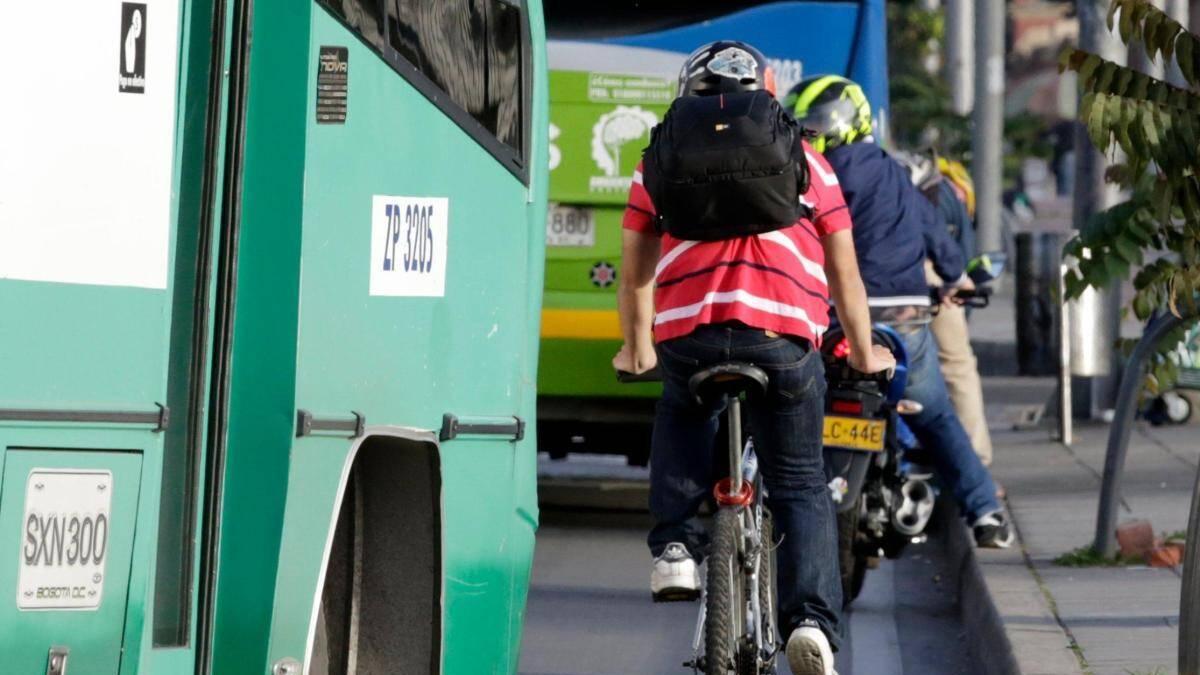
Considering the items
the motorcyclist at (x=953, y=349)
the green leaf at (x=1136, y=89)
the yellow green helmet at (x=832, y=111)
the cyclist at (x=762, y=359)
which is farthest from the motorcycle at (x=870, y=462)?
the motorcyclist at (x=953, y=349)

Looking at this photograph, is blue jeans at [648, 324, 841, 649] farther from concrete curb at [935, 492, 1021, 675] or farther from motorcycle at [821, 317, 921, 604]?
motorcycle at [821, 317, 921, 604]

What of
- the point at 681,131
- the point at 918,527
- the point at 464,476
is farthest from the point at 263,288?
the point at 918,527

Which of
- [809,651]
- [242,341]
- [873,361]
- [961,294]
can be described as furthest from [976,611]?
[242,341]

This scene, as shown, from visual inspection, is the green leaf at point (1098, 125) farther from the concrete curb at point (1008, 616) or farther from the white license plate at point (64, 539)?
the white license plate at point (64, 539)

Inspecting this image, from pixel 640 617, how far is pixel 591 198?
2963 millimetres

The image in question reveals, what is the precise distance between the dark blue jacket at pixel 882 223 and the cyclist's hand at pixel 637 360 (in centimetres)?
214

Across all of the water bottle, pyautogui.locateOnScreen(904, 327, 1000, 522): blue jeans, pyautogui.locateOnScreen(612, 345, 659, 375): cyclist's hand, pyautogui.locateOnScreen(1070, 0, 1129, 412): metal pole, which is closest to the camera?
the water bottle

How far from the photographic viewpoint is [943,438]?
29.9ft

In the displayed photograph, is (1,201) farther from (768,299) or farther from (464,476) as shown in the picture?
(768,299)

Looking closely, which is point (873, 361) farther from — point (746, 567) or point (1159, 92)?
point (1159, 92)

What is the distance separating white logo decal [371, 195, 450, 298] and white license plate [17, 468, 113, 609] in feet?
2.97

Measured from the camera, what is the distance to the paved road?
7855 mm

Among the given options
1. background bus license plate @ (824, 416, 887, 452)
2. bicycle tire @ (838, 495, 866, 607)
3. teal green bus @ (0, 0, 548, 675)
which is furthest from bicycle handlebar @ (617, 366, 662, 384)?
bicycle tire @ (838, 495, 866, 607)

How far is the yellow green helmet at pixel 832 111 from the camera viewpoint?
8312 mm
